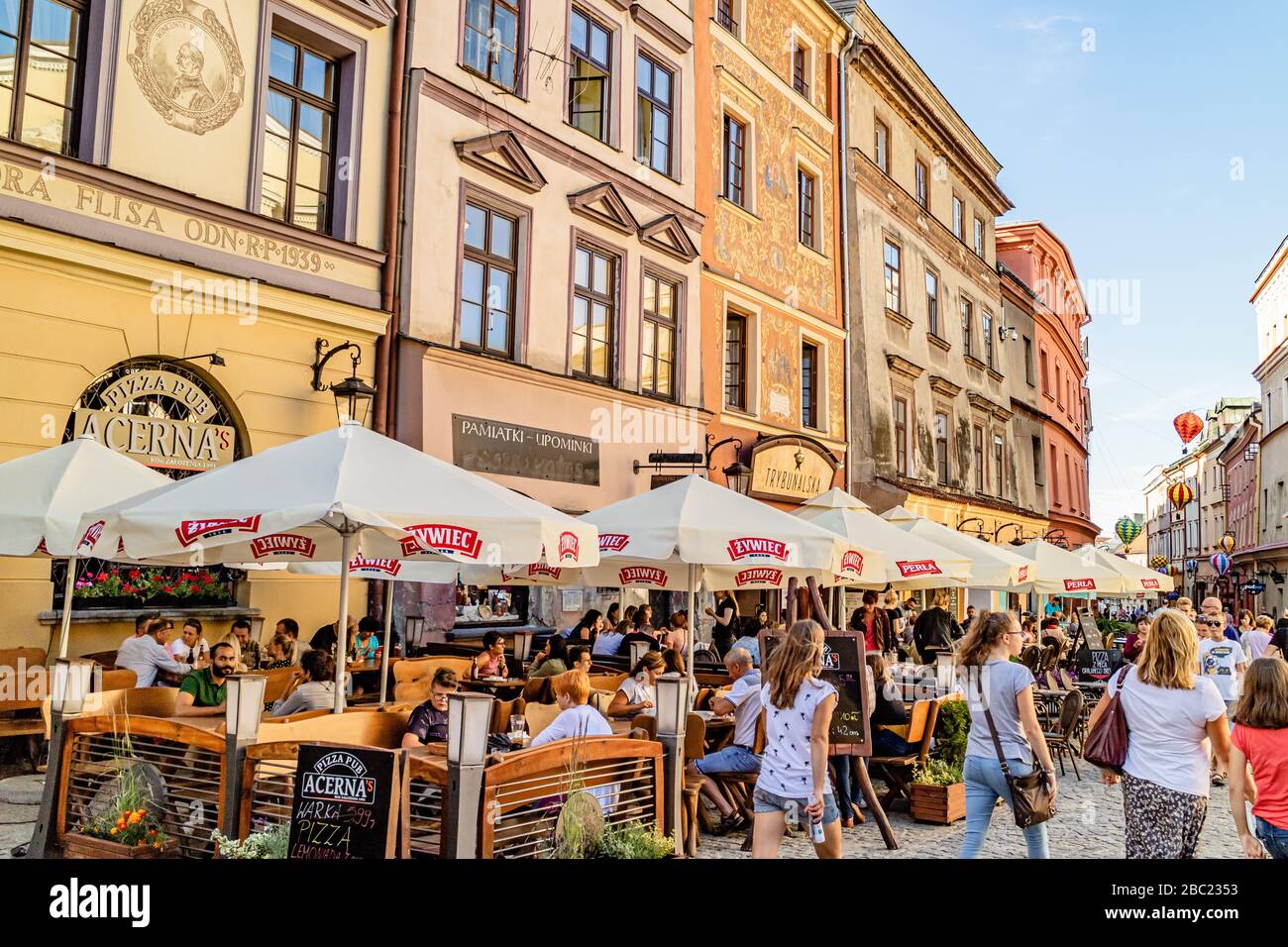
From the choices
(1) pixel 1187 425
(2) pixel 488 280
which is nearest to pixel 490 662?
(2) pixel 488 280

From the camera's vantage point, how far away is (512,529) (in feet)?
22.9

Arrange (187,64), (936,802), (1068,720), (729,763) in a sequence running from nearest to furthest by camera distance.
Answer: (729,763)
(936,802)
(1068,720)
(187,64)

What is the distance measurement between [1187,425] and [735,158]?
2778 centimetres

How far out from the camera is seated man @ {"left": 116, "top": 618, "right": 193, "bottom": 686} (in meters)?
9.35

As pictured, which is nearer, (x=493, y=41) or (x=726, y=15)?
(x=493, y=41)

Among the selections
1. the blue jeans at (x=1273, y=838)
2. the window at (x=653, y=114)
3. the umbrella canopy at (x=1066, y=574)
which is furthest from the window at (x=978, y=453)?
the blue jeans at (x=1273, y=838)

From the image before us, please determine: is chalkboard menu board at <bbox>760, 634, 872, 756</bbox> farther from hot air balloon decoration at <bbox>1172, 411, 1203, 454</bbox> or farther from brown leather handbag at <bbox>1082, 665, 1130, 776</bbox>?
hot air balloon decoration at <bbox>1172, 411, 1203, 454</bbox>

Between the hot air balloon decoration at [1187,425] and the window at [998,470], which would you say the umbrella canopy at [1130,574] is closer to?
the window at [998,470]

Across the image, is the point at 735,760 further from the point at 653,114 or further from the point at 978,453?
the point at 978,453

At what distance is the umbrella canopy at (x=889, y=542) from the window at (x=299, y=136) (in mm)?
7223

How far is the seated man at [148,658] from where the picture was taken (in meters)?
9.35

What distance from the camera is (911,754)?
9070mm

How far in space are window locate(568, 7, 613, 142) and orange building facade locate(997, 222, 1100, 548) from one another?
24330mm
